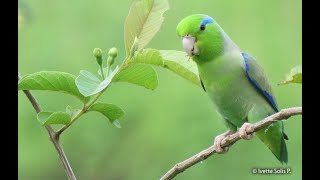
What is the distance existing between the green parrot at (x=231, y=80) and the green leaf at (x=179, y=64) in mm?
285

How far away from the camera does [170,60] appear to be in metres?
0.80

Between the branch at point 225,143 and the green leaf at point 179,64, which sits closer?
the branch at point 225,143

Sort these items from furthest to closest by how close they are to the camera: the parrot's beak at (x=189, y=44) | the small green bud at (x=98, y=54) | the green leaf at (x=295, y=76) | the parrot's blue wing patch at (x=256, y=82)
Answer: the parrot's blue wing patch at (x=256, y=82), the parrot's beak at (x=189, y=44), the small green bud at (x=98, y=54), the green leaf at (x=295, y=76)

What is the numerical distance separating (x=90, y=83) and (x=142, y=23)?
12 centimetres

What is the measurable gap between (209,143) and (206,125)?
3.5 inches

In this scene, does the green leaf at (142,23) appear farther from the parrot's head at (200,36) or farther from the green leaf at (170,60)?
the parrot's head at (200,36)

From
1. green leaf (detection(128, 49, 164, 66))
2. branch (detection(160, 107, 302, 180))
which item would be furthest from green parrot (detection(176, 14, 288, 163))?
green leaf (detection(128, 49, 164, 66))

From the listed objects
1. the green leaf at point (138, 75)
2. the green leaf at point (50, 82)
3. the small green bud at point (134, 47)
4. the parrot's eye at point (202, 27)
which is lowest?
the green leaf at point (50, 82)

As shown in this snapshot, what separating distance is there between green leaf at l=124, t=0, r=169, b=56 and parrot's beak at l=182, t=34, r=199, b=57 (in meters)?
0.26

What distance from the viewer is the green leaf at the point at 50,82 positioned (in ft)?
2.49

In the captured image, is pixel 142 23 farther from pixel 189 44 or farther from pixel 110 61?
pixel 189 44

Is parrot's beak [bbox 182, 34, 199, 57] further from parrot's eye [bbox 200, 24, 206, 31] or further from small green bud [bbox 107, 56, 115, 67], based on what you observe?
small green bud [bbox 107, 56, 115, 67]

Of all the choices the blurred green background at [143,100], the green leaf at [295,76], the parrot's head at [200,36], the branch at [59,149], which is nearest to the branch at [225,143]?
the green leaf at [295,76]

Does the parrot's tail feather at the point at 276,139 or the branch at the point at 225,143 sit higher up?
the branch at the point at 225,143
